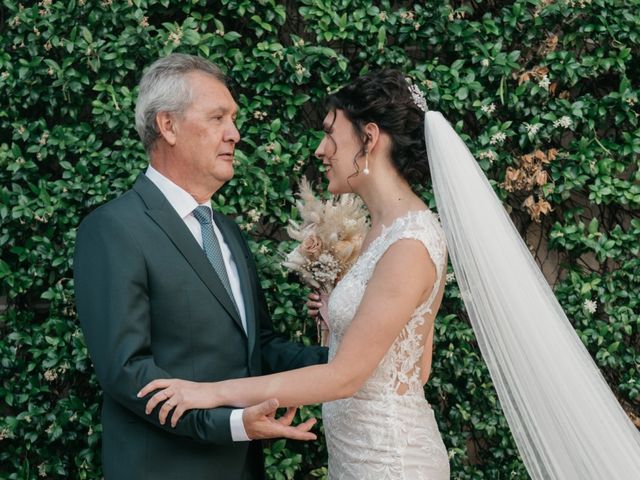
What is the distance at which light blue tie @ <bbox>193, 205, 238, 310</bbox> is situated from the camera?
2.72 m

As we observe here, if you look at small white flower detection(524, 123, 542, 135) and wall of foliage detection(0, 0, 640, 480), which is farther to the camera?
small white flower detection(524, 123, 542, 135)

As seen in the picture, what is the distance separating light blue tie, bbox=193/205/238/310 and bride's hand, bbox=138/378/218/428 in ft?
1.30

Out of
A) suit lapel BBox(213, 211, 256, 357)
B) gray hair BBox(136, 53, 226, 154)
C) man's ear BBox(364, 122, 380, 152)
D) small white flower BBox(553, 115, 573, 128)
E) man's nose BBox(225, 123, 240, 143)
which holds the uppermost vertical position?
gray hair BBox(136, 53, 226, 154)

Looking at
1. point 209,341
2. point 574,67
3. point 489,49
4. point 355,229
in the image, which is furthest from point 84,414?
point 574,67

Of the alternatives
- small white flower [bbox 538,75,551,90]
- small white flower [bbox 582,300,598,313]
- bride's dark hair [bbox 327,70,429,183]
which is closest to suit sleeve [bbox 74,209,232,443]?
bride's dark hair [bbox 327,70,429,183]

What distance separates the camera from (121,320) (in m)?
2.34

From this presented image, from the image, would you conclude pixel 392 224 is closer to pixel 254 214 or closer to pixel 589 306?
pixel 254 214

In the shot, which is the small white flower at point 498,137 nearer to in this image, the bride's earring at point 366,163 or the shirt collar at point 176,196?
the bride's earring at point 366,163

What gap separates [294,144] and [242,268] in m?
1.09

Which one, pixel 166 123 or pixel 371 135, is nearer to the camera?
pixel 371 135

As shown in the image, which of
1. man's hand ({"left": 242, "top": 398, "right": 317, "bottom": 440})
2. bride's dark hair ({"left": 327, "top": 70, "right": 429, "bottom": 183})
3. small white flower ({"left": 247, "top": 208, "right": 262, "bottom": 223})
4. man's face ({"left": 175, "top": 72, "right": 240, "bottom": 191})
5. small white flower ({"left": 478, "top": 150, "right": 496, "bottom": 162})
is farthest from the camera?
small white flower ({"left": 478, "top": 150, "right": 496, "bottom": 162})

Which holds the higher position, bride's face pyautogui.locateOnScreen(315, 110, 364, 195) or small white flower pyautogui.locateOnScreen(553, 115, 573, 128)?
bride's face pyautogui.locateOnScreen(315, 110, 364, 195)

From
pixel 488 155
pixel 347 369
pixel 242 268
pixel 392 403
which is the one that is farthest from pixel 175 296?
pixel 488 155

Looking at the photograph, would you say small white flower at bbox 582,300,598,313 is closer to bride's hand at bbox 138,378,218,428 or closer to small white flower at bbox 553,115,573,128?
small white flower at bbox 553,115,573,128
